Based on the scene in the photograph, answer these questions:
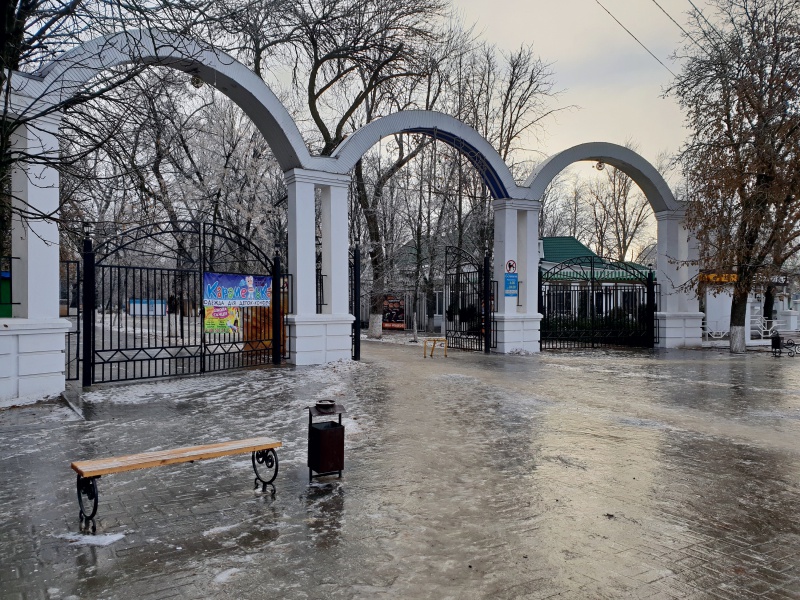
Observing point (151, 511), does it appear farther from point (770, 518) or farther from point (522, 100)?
point (522, 100)

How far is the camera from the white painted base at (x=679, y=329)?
21312 mm

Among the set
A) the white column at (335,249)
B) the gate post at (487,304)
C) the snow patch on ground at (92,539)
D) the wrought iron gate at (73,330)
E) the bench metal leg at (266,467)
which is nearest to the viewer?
the snow patch on ground at (92,539)

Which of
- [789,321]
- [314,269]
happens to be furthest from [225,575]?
[789,321]

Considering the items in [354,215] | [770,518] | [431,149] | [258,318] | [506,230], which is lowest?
[770,518]

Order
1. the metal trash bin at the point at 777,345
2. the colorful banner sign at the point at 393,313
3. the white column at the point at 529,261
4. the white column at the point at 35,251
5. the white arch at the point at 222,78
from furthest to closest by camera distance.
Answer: the colorful banner sign at the point at 393,313 < the metal trash bin at the point at 777,345 < the white column at the point at 529,261 < the white arch at the point at 222,78 < the white column at the point at 35,251

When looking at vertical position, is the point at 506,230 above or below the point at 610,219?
below

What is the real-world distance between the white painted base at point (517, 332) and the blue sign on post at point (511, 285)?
653 mm

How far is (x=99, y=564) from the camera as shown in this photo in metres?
3.91

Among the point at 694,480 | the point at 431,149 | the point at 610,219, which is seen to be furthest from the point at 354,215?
the point at 610,219

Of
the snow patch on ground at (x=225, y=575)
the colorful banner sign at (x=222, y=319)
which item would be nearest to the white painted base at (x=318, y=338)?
the colorful banner sign at (x=222, y=319)

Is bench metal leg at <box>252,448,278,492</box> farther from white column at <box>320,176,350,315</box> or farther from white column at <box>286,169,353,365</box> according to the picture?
white column at <box>320,176,350,315</box>

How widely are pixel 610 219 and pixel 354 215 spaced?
3303 centimetres

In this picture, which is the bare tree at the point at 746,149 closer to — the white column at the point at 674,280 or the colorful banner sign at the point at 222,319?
the white column at the point at 674,280

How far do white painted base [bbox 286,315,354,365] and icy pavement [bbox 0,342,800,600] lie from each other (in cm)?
410
